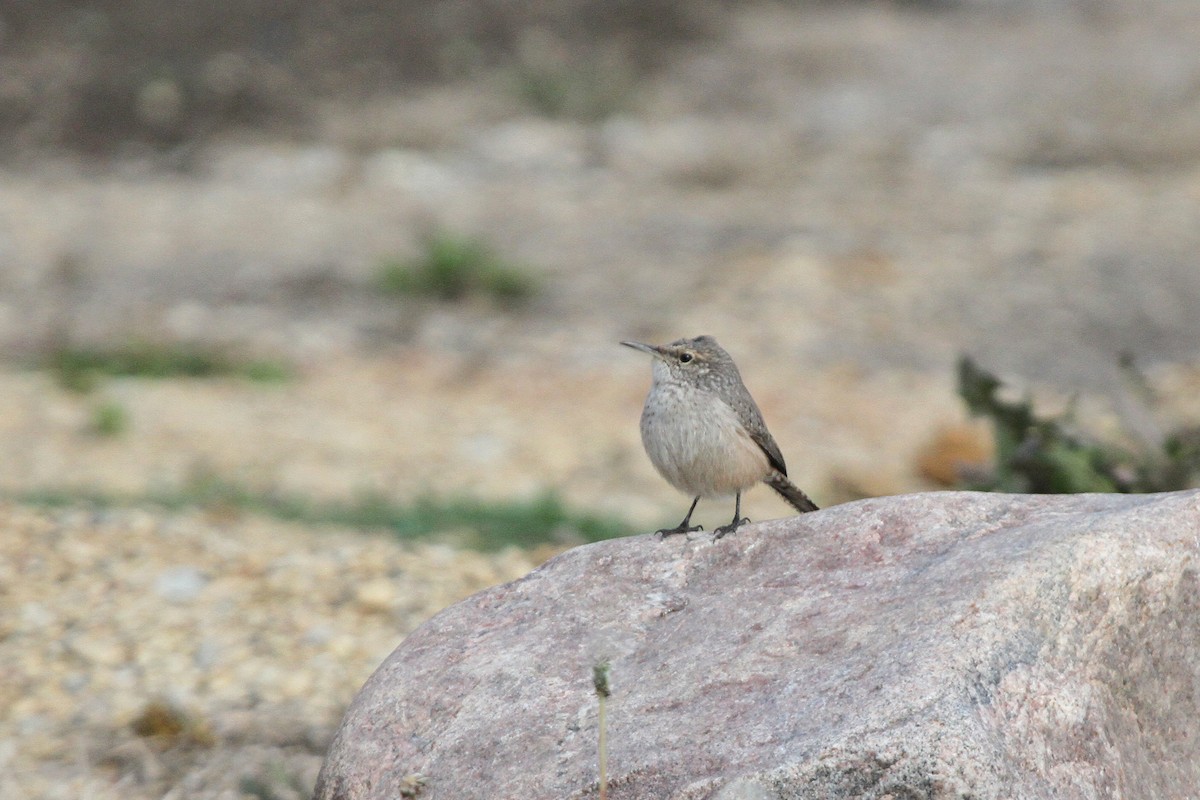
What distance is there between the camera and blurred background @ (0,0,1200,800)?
605 cm

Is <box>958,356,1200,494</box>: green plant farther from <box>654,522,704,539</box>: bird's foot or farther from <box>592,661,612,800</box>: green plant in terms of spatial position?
<box>592,661,612,800</box>: green plant

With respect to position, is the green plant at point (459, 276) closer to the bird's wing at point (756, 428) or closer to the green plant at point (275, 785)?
the bird's wing at point (756, 428)

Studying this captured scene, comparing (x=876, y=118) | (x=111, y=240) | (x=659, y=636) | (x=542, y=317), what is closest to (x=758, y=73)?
(x=876, y=118)

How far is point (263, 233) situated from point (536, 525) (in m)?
7.06

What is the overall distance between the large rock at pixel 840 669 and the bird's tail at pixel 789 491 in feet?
3.54

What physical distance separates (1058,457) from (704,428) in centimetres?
218

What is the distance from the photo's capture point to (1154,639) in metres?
3.45

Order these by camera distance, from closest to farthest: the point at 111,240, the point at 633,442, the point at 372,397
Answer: the point at 633,442, the point at 372,397, the point at 111,240

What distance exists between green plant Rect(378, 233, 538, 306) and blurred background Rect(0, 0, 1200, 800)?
3 centimetres

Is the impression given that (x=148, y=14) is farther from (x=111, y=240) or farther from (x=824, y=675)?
(x=824, y=675)

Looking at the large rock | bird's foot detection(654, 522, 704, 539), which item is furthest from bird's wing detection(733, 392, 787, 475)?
the large rock

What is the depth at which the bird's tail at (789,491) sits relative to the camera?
5.31 metres

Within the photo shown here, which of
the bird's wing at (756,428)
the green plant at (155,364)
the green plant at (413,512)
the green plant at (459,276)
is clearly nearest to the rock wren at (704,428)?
the bird's wing at (756,428)

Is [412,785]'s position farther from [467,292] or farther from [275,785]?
[467,292]
